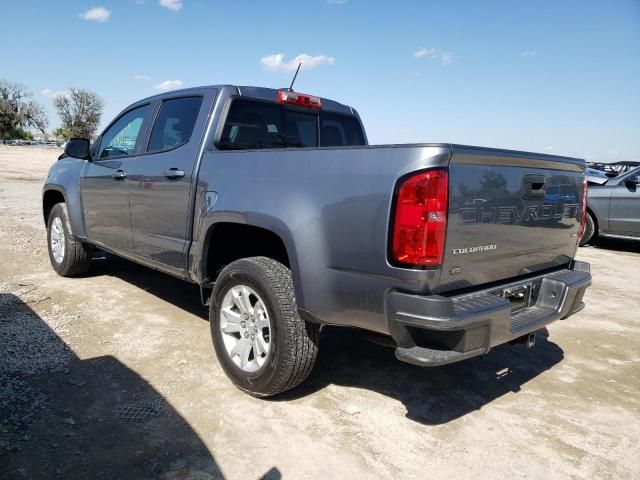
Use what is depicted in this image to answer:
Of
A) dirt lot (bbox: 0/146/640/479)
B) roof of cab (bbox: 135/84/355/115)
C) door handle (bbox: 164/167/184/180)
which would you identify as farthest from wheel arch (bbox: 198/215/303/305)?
roof of cab (bbox: 135/84/355/115)

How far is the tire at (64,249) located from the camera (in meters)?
5.29

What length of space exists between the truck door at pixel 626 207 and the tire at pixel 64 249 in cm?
838

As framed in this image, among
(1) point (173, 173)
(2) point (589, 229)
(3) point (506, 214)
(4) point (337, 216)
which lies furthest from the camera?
(2) point (589, 229)

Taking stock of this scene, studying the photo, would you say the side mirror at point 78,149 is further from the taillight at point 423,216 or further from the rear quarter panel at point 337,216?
the taillight at point 423,216

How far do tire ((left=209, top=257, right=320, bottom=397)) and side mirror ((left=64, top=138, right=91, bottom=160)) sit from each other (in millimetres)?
2565

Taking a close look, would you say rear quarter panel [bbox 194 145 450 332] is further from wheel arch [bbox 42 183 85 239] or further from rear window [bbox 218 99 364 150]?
wheel arch [bbox 42 183 85 239]

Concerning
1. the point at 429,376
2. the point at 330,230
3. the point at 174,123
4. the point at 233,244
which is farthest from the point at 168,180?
the point at 429,376

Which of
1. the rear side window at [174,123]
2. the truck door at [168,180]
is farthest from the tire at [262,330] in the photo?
the rear side window at [174,123]

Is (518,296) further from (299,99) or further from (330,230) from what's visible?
(299,99)

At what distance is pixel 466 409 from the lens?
3.02 metres

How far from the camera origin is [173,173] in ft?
11.7

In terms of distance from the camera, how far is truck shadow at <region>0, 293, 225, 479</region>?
2.30 meters

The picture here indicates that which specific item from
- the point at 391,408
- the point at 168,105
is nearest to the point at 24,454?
the point at 391,408

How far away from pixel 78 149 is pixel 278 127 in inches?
88.0
